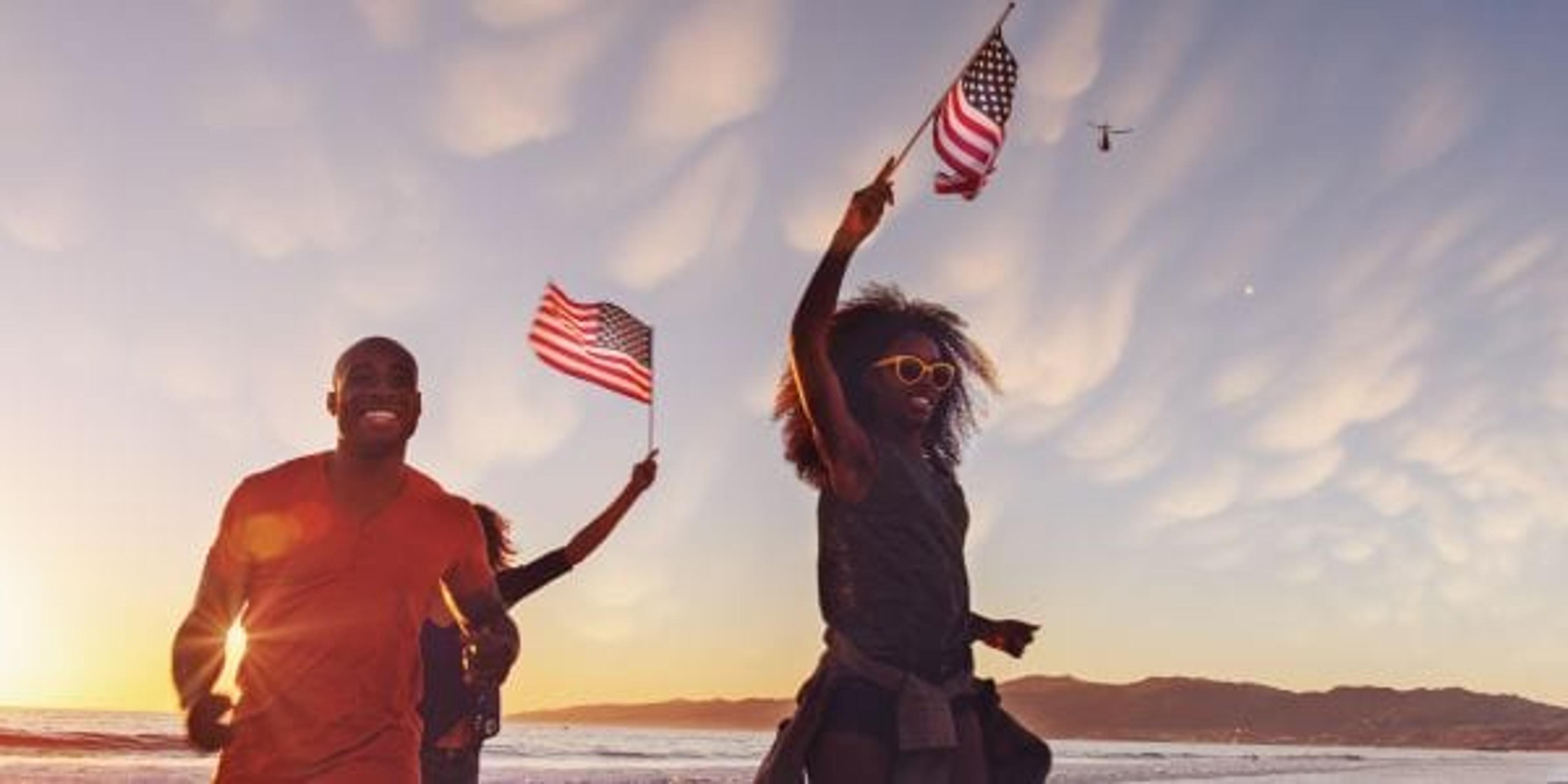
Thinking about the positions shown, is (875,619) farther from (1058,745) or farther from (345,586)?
(1058,745)

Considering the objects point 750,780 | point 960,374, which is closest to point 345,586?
point 960,374

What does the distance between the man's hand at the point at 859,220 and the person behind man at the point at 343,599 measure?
119 centimetres

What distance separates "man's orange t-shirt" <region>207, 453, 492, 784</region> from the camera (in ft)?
13.5

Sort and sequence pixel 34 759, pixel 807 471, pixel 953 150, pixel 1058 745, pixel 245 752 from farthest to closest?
pixel 1058 745 → pixel 34 759 → pixel 953 150 → pixel 807 471 → pixel 245 752

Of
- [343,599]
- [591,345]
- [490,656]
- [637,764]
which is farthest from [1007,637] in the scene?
[637,764]

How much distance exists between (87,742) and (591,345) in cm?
4697

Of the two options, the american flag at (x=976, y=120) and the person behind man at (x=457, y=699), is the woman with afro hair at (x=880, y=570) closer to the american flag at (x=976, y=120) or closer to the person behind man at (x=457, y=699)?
the american flag at (x=976, y=120)

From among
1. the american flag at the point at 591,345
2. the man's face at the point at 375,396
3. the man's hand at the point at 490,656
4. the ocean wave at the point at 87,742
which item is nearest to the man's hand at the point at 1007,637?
the man's hand at the point at 490,656

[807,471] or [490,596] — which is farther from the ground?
[807,471]

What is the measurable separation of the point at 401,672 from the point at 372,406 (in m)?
0.70

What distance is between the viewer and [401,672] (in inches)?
169

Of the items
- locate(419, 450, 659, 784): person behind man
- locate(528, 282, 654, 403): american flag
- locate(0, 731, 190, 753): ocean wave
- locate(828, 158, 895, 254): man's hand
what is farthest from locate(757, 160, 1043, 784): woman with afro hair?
locate(0, 731, 190, 753): ocean wave

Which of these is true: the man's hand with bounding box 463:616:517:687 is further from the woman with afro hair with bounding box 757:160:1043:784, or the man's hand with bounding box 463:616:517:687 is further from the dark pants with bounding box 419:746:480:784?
the dark pants with bounding box 419:746:480:784

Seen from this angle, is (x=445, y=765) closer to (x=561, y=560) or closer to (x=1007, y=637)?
(x=561, y=560)
